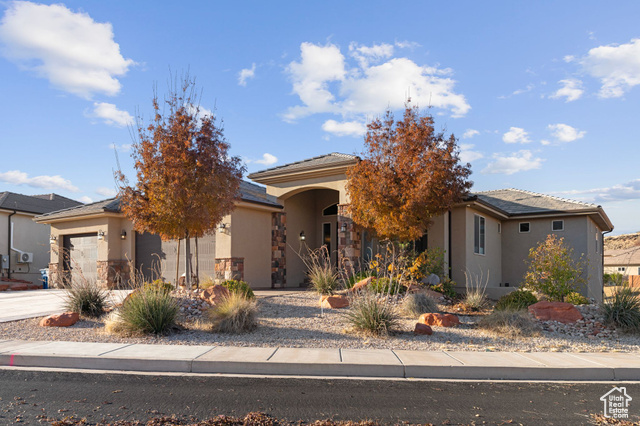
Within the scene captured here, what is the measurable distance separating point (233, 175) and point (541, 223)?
13.4 metres

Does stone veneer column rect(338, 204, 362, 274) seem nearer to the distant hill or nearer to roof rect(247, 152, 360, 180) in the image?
roof rect(247, 152, 360, 180)

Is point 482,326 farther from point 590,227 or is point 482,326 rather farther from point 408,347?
point 590,227

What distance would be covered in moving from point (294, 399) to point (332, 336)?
3.71m

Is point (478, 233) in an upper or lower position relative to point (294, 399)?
upper

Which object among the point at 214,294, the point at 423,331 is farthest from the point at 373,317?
the point at 214,294

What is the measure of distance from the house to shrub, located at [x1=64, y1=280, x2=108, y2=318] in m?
4.66

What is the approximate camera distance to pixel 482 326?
1031 centimetres

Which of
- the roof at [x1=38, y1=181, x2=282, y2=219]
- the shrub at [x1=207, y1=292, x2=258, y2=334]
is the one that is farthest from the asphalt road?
the roof at [x1=38, y1=181, x2=282, y2=219]

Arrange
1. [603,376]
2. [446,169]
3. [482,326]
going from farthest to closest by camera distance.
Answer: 1. [446,169]
2. [482,326]
3. [603,376]

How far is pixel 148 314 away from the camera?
29.8 feet

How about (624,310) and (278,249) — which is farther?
(278,249)

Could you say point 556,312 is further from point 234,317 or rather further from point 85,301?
point 85,301

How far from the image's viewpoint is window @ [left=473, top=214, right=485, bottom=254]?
56.4ft

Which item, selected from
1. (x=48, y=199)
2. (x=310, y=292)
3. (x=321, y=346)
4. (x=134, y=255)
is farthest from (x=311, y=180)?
(x=48, y=199)
